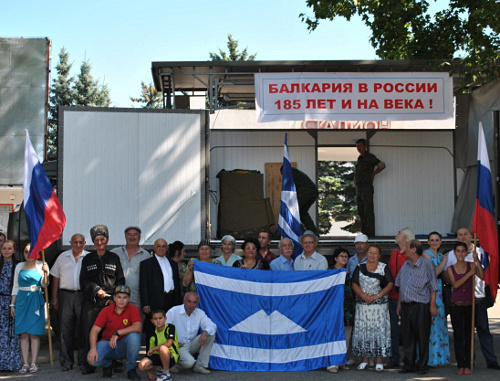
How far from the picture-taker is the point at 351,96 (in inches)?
448

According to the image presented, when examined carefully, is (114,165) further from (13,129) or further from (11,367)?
(13,129)

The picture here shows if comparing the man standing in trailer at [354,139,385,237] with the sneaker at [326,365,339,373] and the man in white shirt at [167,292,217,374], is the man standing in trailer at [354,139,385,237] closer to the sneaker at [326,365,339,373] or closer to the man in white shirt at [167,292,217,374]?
the sneaker at [326,365,339,373]

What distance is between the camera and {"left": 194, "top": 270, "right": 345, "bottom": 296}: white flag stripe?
8484 millimetres

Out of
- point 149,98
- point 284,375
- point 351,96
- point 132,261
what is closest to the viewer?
point 284,375

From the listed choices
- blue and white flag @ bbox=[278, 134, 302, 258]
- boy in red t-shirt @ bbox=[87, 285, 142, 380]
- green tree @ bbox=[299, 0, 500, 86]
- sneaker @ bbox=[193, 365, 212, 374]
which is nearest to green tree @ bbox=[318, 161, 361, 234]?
green tree @ bbox=[299, 0, 500, 86]

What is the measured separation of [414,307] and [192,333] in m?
2.79

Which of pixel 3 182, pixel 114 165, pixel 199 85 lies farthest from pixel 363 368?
pixel 3 182

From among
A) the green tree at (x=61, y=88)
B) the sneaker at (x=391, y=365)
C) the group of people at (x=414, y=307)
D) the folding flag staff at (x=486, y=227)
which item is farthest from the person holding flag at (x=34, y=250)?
the green tree at (x=61, y=88)

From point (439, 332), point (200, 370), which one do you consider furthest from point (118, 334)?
point (439, 332)

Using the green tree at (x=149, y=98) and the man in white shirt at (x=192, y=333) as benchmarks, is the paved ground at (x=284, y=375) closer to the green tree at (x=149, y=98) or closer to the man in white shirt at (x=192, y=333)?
the man in white shirt at (x=192, y=333)

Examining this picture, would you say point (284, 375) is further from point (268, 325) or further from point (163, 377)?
point (163, 377)

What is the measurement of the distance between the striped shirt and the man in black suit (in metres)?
2.99

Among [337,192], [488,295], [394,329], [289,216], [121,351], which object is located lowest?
[121,351]

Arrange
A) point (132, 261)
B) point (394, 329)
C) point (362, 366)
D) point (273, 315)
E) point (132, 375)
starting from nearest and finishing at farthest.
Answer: point (132, 375) < point (362, 366) < point (273, 315) < point (394, 329) < point (132, 261)
